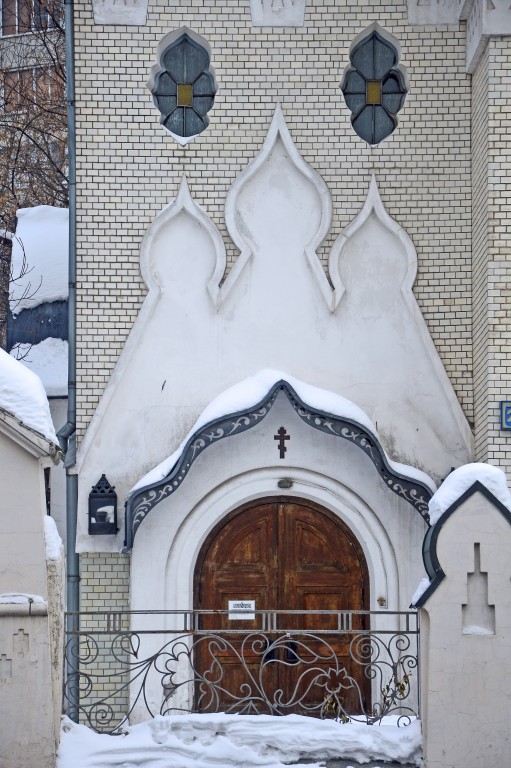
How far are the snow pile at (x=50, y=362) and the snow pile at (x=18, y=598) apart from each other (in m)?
5.37

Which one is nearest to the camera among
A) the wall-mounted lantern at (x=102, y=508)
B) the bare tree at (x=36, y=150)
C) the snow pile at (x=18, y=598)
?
the snow pile at (x=18, y=598)

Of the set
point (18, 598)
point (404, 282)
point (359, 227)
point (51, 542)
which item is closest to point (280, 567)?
point (404, 282)

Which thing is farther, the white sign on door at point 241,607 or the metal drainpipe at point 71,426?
the metal drainpipe at point 71,426

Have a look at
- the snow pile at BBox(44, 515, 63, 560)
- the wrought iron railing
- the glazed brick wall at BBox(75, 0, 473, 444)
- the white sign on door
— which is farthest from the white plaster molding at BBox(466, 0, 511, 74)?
the snow pile at BBox(44, 515, 63, 560)

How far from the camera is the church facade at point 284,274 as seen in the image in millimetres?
13102

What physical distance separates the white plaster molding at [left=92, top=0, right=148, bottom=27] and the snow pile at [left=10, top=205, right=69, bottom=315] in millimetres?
3051

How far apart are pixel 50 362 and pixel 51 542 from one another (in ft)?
19.1

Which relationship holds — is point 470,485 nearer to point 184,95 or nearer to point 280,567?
point 280,567

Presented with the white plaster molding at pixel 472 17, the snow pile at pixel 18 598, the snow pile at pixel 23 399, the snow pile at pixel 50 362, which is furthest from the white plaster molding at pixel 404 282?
the snow pile at pixel 18 598

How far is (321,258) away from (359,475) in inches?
73.5

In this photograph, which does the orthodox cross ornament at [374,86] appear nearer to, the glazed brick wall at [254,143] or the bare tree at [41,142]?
the glazed brick wall at [254,143]

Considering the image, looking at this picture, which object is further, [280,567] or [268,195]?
[268,195]

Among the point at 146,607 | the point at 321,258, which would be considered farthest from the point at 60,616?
the point at 321,258

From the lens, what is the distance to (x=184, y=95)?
13789mm
